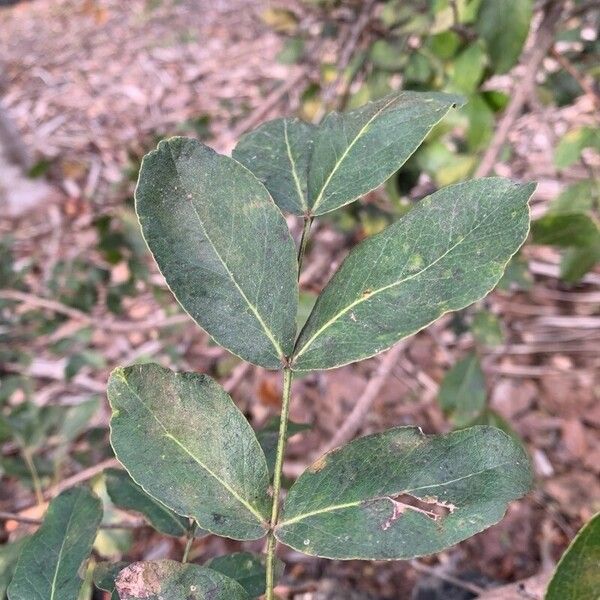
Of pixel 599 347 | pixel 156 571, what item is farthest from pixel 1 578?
pixel 599 347

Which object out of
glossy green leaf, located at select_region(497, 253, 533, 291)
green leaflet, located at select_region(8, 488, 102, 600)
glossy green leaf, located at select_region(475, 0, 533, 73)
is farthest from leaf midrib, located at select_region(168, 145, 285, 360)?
glossy green leaf, located at select_region(497, 253, 533, 291)

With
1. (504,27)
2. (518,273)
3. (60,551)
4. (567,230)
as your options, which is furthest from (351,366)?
(60,551)

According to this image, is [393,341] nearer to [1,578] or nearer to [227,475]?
[227,475]

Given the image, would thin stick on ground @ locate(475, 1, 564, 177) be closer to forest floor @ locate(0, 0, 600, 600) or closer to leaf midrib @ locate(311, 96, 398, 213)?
forest floor @ locate(0, 0, 600, 600)

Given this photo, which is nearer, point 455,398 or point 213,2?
point 455,398

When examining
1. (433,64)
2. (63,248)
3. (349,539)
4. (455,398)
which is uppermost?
(349,539)

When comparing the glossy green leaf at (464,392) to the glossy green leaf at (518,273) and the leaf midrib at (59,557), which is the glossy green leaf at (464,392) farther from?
the leaf midrib at (59,557)
